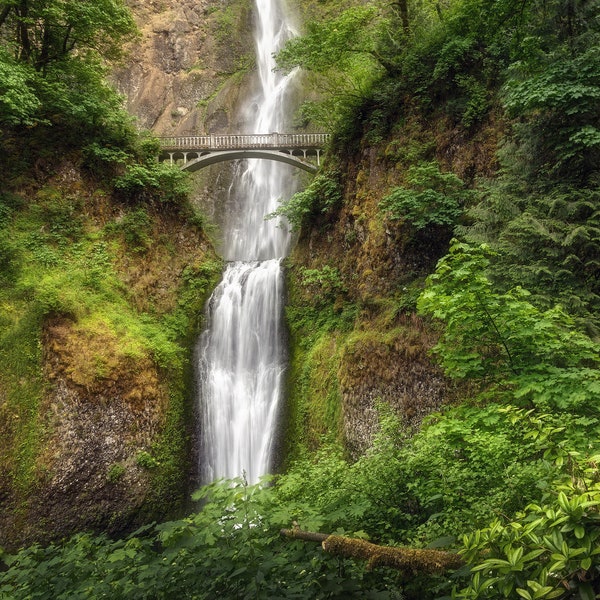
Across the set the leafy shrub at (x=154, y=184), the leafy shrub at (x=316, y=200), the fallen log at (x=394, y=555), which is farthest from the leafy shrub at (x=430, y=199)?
the leafy shrub at (x=154, y=184)

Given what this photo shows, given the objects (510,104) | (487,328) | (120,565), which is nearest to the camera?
(120,565)

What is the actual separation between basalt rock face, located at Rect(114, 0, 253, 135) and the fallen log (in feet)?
97.8

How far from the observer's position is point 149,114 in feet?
102

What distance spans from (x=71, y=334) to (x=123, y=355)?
1.35 metres

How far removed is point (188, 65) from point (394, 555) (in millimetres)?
36556

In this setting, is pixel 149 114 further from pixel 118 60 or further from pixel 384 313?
pixel 384 313

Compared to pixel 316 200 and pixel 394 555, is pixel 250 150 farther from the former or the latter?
pixel 394 555

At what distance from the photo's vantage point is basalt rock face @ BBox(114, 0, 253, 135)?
100ft

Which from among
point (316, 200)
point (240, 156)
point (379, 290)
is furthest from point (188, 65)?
point (379, 290)

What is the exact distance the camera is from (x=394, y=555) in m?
2.37

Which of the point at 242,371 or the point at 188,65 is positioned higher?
the point at 188,65

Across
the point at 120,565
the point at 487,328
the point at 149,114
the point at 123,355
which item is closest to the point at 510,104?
the point at 487,328

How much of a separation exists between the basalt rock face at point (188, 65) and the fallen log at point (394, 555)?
97.8 ft

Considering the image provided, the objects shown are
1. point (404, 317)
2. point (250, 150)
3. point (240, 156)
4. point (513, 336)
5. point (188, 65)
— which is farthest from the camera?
point (188, 65)
